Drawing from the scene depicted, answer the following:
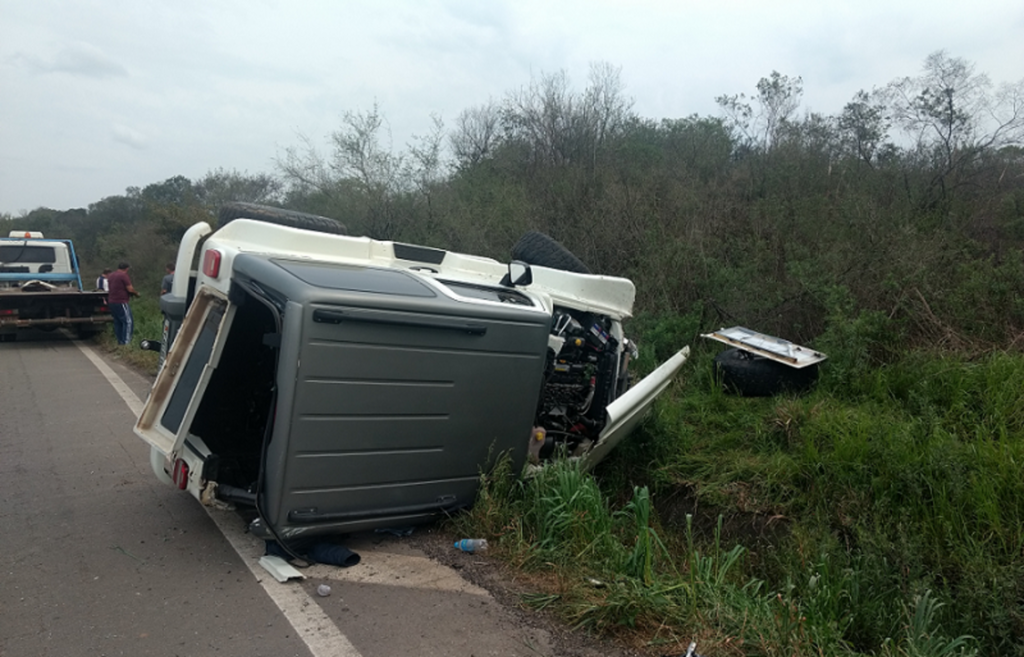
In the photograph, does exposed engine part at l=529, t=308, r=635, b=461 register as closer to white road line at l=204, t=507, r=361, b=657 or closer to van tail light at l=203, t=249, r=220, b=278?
white road line at l=204, t=507, r=361, b=657

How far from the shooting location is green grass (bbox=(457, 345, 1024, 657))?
3557 mm

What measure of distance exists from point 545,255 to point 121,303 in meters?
11.7

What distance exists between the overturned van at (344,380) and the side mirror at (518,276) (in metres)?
0.02

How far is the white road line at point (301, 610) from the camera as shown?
3.30 m

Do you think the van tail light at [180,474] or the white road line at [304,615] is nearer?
the white road line at [304,615]

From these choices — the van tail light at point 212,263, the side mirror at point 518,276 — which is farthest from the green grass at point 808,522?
the van tail light at point 212,263

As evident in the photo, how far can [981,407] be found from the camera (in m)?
5.98

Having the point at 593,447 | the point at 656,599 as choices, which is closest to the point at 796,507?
the point at 593,447

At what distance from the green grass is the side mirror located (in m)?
1.38

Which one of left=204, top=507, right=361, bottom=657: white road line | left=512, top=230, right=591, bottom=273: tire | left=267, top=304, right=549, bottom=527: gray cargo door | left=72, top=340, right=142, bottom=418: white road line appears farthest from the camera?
left=72, top=340, right=142, bottom=418: white road line

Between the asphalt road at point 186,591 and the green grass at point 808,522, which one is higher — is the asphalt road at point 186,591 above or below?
below

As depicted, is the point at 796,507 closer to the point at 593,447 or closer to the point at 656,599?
the point at 593,447

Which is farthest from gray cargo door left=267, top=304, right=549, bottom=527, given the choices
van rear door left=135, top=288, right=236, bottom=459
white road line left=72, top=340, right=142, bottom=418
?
white road line left=72, top=340, right=142, bottom=418

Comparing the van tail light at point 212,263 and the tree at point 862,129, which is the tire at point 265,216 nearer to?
the van tail light at point 212,263
